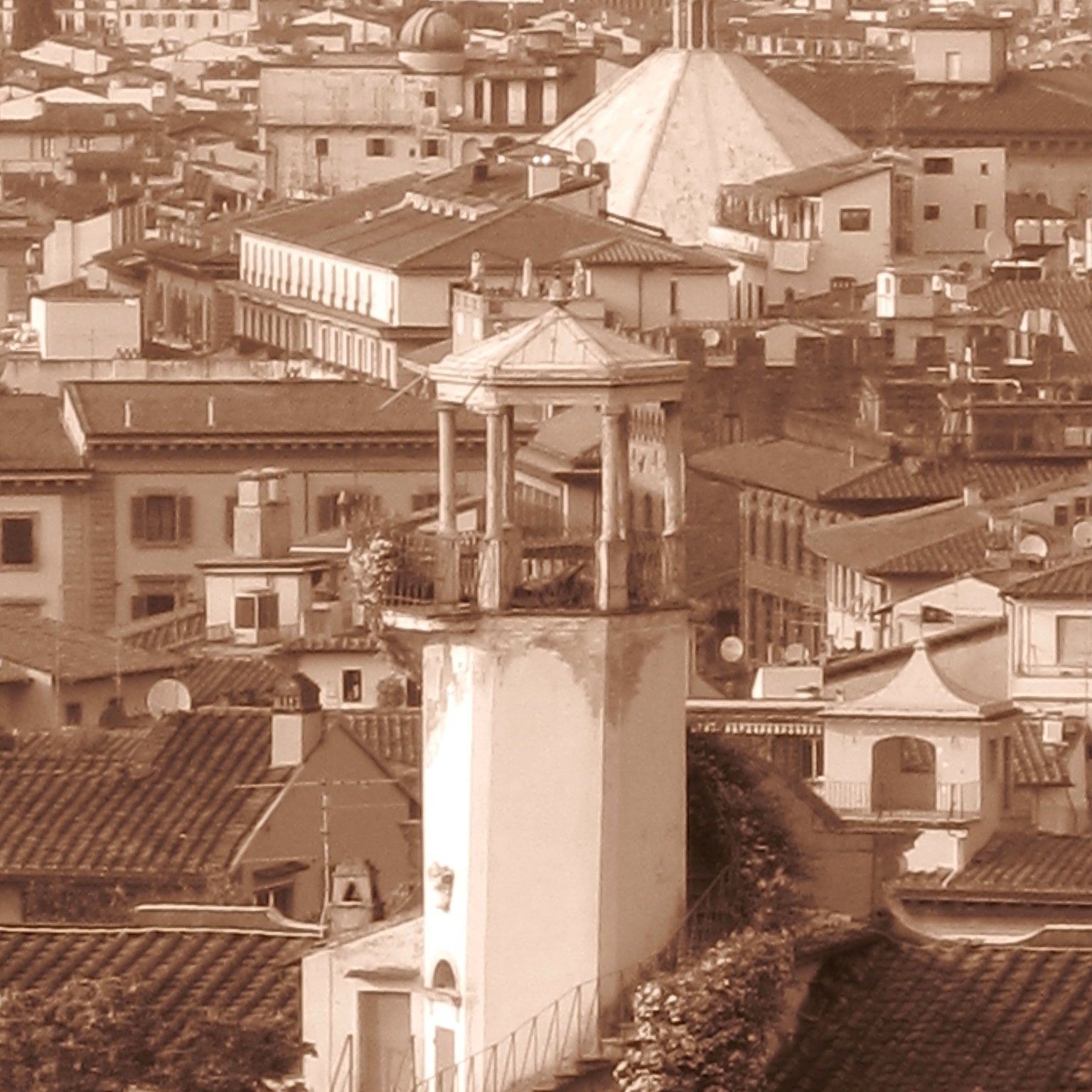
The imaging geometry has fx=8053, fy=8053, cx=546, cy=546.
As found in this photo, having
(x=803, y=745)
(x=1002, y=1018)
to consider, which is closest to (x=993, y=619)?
(x=803, y=745)

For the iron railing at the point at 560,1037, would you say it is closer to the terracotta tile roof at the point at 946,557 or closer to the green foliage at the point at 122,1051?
the green foliage at the point at 122,1051

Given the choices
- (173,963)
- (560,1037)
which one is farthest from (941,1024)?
(173,963)

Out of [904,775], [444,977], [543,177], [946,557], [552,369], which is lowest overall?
[543,177]

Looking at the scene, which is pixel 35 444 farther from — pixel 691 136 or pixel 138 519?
pixel 691 136

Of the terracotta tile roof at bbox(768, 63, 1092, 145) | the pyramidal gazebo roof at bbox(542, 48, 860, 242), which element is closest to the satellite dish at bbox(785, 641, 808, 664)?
the pyramidal gazebo roof at bbox(542, 48, 860, 242)

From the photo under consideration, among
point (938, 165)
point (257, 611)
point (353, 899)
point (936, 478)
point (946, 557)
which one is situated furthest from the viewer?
point (938, 165)

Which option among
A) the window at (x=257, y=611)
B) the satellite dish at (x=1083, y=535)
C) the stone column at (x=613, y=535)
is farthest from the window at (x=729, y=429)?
the stone column at (x=613, y=535)
